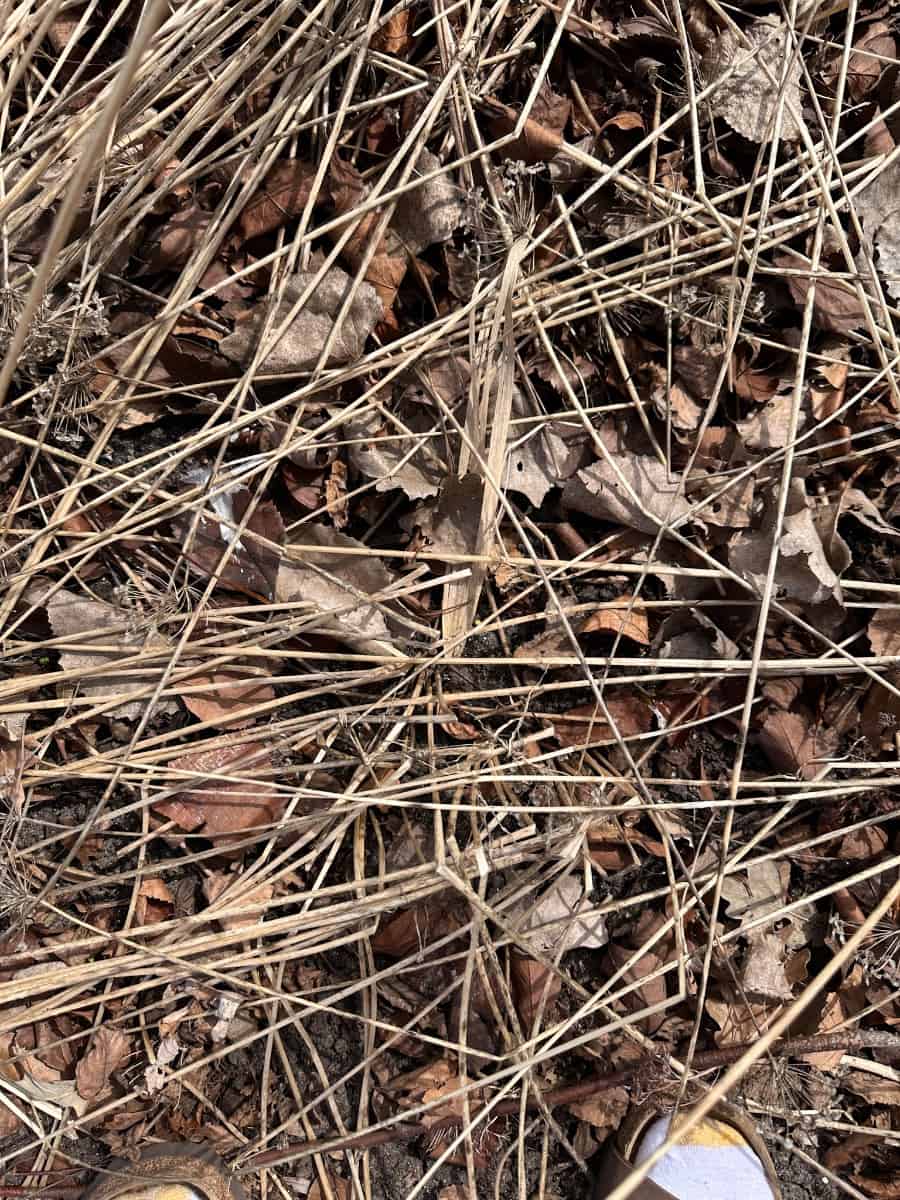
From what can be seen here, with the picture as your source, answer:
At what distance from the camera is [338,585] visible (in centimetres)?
168

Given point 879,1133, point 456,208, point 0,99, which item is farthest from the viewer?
point 879,1133

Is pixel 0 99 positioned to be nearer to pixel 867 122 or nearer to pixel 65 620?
pixel 65 620

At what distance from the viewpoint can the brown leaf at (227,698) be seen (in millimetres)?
1690

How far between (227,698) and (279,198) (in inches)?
39.3

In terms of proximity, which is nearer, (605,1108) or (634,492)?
(634,492)

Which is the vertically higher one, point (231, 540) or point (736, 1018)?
point (231, 540)

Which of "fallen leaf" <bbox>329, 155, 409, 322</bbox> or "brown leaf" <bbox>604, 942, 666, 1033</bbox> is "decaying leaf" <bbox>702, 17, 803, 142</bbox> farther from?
"brown leaf" <bbox>604, 942, 666, 1033</bbox>

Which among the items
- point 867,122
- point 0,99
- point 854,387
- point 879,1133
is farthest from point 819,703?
point 0,99

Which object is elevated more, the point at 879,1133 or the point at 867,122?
the point at 867,122

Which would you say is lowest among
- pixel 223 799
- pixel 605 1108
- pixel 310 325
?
pixel 605 1108

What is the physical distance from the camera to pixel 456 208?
5.37 feet

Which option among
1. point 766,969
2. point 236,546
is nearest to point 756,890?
point 766,969

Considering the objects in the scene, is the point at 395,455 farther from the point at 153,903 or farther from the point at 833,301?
the point at 153,903

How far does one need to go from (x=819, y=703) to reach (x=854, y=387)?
641 millimetres
